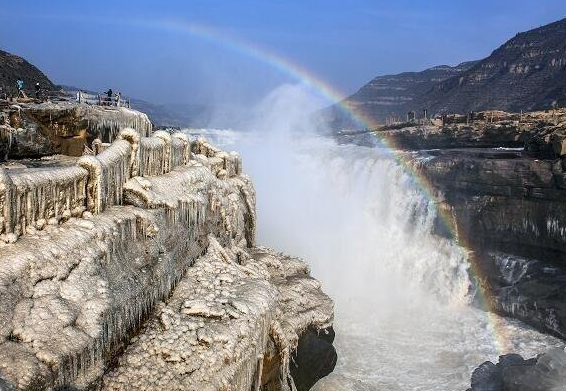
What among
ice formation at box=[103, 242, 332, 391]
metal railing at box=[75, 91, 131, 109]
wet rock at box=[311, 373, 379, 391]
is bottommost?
wet rock at box=[311, 373, 379, 391]

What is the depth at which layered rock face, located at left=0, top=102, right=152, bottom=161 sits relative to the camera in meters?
15.2

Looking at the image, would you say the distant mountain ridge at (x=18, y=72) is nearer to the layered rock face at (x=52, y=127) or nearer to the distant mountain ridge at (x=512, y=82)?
the layered rock face at (x=52, y=127)

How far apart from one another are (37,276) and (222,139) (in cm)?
5934

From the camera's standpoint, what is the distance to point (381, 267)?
30922mm

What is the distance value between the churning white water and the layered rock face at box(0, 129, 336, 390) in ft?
19.4

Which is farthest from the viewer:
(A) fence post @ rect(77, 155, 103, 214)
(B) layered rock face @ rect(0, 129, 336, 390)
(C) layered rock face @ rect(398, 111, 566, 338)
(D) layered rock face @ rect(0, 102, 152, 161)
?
(C) layered rock face @ rect(398, 111, 566, 338)

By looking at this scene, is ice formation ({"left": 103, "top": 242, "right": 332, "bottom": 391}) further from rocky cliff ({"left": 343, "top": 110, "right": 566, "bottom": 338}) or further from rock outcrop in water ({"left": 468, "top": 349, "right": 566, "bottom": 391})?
rocky cliff ({"left": 343, "top": 110, "right": 566, "bottom": 338})

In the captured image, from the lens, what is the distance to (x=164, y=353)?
9.05m

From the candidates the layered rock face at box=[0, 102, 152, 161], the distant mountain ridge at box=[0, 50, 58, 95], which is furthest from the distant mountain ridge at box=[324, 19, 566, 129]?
the layered rock face at box=[0, 102, 152, 161]

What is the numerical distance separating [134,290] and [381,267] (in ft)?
76.7

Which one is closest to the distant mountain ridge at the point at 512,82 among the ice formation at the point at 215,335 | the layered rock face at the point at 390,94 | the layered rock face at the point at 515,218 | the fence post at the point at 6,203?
the layered rock face at the point at 390,94

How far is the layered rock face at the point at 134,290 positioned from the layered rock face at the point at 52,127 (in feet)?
10.7

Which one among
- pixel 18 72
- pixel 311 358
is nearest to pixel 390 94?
pixel 18 72

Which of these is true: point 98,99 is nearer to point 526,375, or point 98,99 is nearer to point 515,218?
point 526,375
